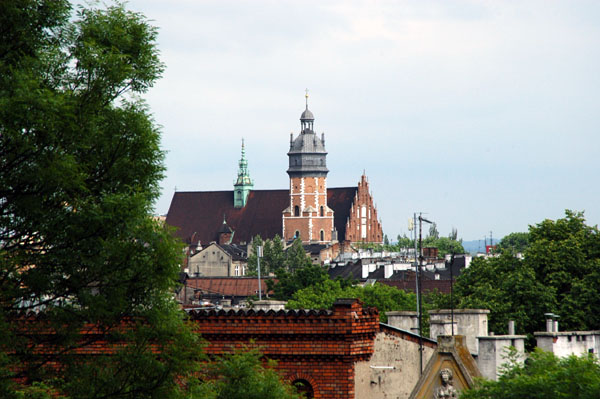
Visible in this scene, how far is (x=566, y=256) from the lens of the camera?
66625 millimetres

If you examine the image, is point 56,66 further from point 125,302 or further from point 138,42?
point 125,302

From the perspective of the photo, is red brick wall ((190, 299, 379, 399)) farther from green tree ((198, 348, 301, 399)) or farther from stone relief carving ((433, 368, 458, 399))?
green tree ((198, 348, 301, 399))

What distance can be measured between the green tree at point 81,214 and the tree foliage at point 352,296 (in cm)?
6605

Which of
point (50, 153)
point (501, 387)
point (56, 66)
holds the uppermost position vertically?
point (56, 66)

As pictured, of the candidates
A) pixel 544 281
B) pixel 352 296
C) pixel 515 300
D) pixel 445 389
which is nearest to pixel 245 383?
pixel 445 389

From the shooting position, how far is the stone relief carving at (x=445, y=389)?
25611 mm

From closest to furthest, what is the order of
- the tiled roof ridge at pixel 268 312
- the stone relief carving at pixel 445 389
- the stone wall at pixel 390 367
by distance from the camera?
the stone relief carving at pixel 445 389 → the tiled roof ridge at pixel 268 312 → the stone wall at pixel 390 367

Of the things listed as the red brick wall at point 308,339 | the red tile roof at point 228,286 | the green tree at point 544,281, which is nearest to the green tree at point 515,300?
the green tree at point 544,281

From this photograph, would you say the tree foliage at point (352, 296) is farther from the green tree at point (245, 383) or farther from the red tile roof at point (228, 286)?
the green tree at point (245, 383)

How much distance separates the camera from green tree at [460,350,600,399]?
2159 cm

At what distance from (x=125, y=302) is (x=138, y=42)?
12.9 ft

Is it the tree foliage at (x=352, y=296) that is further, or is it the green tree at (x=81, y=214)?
the tree foliage at (x=352, y=296)

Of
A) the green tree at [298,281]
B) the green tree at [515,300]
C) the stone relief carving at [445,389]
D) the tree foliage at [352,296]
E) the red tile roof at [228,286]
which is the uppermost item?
the red tile roof at [228,286]

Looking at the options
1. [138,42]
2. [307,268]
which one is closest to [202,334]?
[138,42]
